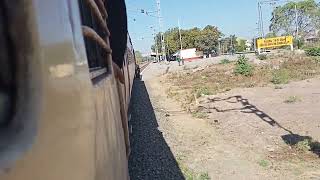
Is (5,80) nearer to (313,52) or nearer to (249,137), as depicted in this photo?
(249,137)

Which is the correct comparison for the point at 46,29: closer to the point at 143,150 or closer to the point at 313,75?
the point at 143,150

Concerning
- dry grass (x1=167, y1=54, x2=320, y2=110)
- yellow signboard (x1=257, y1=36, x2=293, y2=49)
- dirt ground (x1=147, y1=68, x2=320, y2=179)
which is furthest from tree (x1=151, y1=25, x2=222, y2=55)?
dirt ground (x1=147, y1=68, x2=320, y2=179)

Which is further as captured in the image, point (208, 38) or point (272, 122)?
point (208, 38)

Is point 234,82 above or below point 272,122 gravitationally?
below

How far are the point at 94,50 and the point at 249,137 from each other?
8246 mm

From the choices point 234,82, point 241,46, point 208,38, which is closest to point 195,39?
point 208,38

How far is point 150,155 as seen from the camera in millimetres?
8891

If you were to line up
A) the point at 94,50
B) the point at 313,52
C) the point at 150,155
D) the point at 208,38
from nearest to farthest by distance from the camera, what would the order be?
the point at 94,50 < the point at 150,155 < the point at 313,52 < the point at 208,38

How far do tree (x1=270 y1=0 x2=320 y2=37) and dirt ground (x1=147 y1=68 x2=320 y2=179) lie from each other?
89.4 m

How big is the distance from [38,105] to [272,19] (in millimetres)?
112759

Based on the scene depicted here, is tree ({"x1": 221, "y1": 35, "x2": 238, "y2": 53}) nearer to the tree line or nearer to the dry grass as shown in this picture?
the tree line

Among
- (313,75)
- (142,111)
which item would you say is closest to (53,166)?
(142,111)

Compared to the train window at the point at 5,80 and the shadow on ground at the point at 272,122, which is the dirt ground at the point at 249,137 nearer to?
the shadow on ground at the point at 272,122

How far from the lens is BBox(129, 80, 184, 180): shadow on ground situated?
754cm
